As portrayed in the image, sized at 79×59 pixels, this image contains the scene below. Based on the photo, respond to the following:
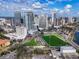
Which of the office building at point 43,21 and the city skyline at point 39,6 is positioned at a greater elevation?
the city skyline at point 39,6

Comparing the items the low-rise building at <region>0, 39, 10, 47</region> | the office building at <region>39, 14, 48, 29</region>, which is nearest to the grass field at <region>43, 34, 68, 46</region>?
the office building at <region>39, 14, 48, 29</region>

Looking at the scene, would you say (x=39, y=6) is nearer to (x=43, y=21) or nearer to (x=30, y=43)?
(x=43, y=21)

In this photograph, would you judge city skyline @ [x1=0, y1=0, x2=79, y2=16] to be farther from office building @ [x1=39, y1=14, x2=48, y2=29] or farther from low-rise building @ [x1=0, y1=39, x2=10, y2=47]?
low-rise building @ [x1=0, y1=39, x2=10, y2=47]

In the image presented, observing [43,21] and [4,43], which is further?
[43,21]

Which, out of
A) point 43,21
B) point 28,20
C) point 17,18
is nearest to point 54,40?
point 43,21

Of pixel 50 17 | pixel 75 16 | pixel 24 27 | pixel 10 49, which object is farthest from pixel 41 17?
pixel 10 49

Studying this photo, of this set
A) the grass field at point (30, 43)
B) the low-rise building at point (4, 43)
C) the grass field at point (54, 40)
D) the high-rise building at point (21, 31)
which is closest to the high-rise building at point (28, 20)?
the high-rise building at point (21, 31)

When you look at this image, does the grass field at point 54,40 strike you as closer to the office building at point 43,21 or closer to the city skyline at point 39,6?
the office building at point 43,21

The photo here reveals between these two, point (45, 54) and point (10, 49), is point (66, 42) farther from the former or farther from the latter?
point (10, 49)

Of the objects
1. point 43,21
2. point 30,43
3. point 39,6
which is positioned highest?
point 39,6
